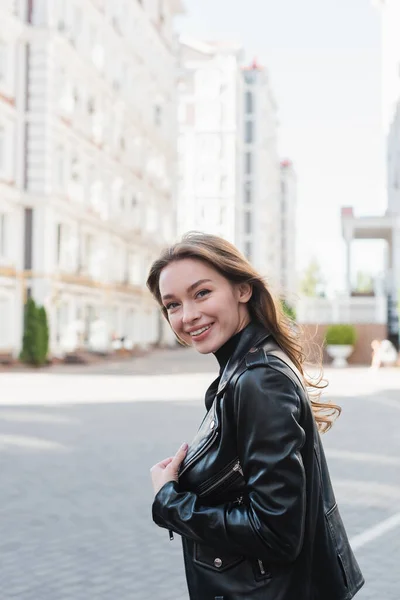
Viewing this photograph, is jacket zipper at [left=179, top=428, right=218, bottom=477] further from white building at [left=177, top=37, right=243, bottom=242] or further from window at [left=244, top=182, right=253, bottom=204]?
window at [left=244, top=182, right=253, bottom=204]

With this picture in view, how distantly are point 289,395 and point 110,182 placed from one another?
43.8 metres

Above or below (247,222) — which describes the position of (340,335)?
below

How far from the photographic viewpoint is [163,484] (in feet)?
6.91

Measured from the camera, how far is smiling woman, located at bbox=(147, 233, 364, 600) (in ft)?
6.22

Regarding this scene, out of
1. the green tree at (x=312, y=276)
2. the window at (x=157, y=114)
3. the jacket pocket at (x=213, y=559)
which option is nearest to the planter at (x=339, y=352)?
the window at (x=157, y=114)

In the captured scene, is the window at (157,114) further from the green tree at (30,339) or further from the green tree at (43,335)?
the green tree at (30,339)

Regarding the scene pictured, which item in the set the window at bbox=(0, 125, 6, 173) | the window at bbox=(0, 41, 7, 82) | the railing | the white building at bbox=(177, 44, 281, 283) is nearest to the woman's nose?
the railing

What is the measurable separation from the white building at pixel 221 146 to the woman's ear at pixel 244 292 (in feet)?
281

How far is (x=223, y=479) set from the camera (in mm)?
2010

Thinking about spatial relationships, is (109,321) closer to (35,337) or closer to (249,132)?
(35,337)

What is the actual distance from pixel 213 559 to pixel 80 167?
3882 cm

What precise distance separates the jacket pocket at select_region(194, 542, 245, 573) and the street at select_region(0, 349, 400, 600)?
306 cm

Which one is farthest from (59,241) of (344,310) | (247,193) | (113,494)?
(247,193)

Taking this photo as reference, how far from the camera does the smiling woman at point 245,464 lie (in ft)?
6.22
